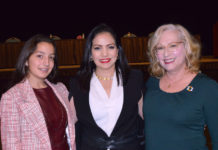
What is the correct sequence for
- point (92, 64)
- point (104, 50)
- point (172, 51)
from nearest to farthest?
1. point (172, 51)
2. point (104, 50)
3. point (92, 64)

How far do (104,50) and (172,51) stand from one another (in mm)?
560

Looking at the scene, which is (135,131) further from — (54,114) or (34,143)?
(34,143)

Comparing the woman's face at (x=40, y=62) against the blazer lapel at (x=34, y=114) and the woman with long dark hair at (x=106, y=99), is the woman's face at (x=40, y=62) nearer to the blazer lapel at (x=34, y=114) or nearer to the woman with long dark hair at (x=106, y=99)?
the blazer lapel at (x=34, y=114)

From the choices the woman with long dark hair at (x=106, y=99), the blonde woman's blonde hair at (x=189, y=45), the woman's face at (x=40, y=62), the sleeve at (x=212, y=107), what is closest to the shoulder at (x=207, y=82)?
the sleeve at (x=212, y=107)

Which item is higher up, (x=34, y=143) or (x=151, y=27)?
(x=151, y=27)

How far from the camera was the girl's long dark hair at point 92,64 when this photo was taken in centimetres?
183

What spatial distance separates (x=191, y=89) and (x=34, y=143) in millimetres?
1180

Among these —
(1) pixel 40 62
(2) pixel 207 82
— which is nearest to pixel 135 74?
(2) pixel 207 82

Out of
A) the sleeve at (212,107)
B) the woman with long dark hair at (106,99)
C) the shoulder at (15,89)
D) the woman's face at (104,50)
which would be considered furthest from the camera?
the woman's face at (104,50)

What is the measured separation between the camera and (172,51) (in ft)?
5.00

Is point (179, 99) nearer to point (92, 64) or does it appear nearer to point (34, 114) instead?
point (92, 64)

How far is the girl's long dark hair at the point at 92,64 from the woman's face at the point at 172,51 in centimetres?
41

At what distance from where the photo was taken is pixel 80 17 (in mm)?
10531

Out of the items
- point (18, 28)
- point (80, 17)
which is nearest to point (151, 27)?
point (80, 17)
